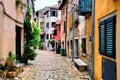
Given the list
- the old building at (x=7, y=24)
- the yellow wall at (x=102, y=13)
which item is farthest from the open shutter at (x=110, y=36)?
the old building at (x=7, y=24)

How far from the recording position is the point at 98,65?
10.5 metres

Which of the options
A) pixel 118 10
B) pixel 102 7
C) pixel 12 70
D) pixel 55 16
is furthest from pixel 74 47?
pixel 55 16

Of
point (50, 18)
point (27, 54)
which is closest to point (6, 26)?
point (27, 54)

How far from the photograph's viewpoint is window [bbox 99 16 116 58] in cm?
Result: 785

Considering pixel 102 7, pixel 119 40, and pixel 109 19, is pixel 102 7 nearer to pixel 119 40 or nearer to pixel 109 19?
pixel 109 19

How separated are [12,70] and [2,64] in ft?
1.99

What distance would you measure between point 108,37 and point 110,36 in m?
0.25

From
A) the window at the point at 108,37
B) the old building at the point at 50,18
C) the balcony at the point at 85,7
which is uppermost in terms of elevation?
the old building at the point at 50,18

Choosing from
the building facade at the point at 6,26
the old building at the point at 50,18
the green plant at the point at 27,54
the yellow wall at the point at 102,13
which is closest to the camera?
the yellow wall at the point at 102,13

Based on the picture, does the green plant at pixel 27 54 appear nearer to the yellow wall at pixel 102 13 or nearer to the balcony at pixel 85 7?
the balcony at pixel 85 7

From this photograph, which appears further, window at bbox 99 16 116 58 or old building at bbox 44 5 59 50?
old building at bbox 44 5 59 50

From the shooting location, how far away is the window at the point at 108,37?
7.85 m

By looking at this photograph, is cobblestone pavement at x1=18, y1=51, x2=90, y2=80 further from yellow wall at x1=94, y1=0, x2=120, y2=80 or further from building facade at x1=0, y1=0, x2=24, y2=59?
yellow wall at x1=94, y1=0, x2=120, y2=80

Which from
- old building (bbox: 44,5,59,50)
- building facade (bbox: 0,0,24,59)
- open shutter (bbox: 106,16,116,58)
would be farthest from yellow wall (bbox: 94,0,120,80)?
old building (bbox: 44,5,59,50)
